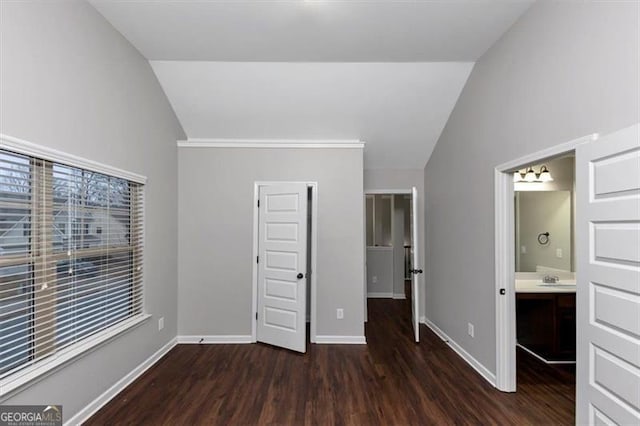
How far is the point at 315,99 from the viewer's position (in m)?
3.47

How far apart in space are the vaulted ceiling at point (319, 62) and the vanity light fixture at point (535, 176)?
3.81 feet

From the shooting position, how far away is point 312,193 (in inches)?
151

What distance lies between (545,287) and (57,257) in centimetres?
449

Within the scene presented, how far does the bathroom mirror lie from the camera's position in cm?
365

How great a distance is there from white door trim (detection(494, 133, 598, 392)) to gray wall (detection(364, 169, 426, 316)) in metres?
1.91

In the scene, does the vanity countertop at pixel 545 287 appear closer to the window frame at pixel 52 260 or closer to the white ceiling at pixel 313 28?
the white ceiling at pixel 313 28

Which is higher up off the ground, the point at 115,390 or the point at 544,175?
the point at 544,175

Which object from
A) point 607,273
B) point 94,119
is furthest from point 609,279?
point 94,119

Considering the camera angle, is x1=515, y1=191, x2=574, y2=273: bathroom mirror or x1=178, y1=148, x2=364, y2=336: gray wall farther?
x1=178, y1=148, x2=364, y2=336: gray wall

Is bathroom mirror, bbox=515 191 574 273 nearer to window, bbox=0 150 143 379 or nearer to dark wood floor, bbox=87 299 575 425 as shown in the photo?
dark wood floor, bbox=87 299 575 425

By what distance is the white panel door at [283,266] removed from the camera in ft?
11.5

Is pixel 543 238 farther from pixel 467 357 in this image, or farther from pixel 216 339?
pixel 216 339

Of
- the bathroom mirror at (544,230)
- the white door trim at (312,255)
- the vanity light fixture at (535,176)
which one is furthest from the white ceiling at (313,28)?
the bathroom mirror at (544,230)

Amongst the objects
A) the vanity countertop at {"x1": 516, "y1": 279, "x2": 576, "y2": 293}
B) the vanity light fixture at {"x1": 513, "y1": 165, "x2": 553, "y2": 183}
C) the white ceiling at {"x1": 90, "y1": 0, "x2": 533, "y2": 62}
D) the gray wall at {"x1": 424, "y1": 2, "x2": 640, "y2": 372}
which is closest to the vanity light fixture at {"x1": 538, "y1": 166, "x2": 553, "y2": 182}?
the vanity light fixture at {"x1": 513, "y1": 165, "x2": 553, "y2": 183}
